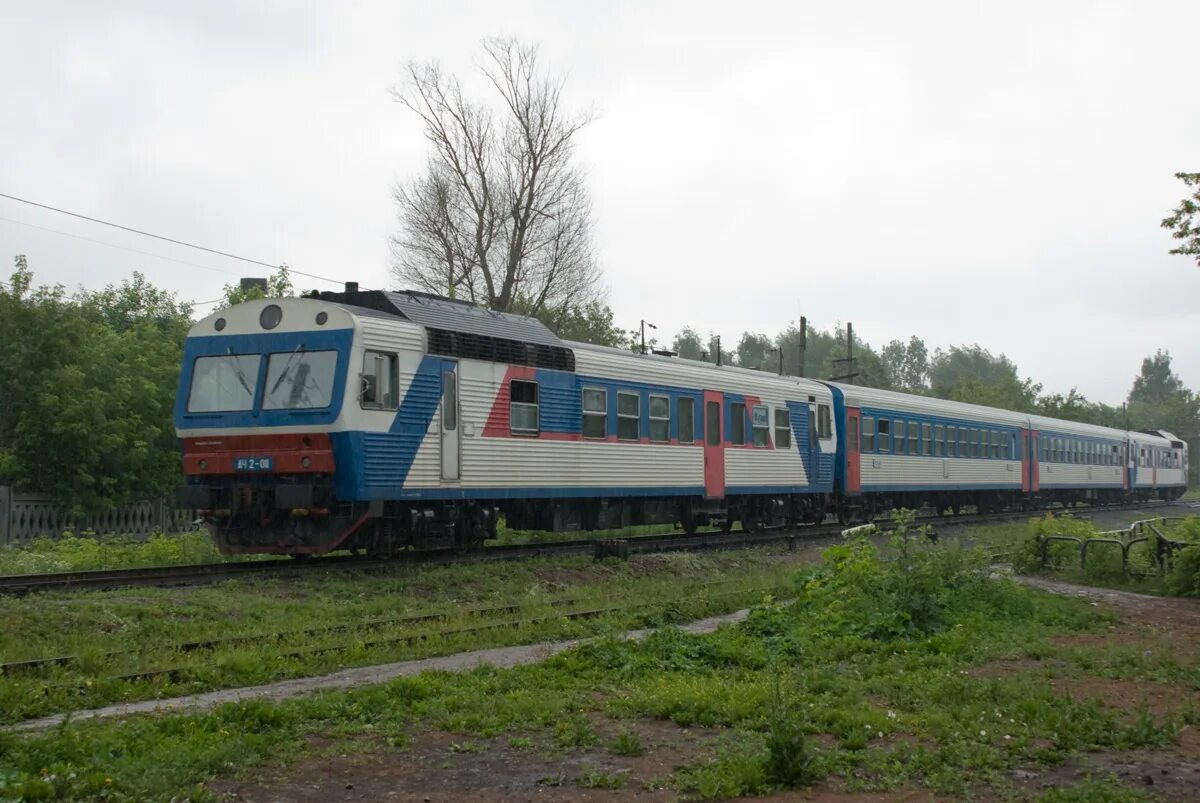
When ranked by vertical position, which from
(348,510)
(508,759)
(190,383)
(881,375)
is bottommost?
(508,759)

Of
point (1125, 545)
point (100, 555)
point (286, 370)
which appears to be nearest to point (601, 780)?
point (286, 370)

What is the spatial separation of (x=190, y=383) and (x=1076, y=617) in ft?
37.6

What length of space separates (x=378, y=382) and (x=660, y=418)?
268 inches

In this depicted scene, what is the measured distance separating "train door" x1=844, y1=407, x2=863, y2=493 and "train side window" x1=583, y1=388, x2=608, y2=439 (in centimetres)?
942

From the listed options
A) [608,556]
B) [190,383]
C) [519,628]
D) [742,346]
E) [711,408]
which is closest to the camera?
[519,628]

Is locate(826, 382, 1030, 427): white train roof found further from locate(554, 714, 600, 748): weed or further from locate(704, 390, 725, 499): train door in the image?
locate(554, 714, 600, 748): weed

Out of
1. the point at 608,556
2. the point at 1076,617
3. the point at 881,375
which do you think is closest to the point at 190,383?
the point at 608,556

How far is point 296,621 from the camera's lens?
11.6 meters

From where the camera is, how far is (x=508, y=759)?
6855mm

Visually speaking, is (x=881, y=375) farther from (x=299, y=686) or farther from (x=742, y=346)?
(x=299, y=686)

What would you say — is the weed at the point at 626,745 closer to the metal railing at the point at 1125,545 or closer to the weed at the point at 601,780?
the weed at the point at 601,780

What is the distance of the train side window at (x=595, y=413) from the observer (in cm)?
1867

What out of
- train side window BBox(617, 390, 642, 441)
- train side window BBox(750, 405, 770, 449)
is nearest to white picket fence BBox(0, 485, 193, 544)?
train side window BBox(617, 390, 642, 441)

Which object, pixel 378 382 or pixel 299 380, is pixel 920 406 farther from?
pixel 299 380
